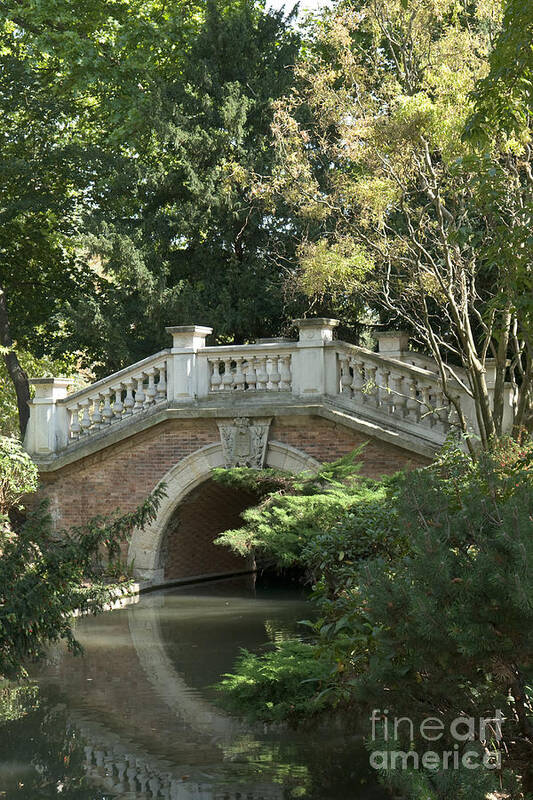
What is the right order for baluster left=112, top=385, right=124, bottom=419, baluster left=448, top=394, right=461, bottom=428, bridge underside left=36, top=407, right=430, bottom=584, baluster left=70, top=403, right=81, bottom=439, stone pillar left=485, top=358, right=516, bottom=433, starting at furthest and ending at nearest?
baluster left=70, top=403, right=81, bottom=439
baluster left=112, top=385, right=124, bottom=419
bridge underside left=36, top=407, right=430, bottom=584
baluster left=448, top=394, right=461, bottom=428
stone pillar left=485, top=358, right=516, bottom=433

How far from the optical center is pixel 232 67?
66.8ft

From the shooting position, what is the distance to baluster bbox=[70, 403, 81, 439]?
673 inches

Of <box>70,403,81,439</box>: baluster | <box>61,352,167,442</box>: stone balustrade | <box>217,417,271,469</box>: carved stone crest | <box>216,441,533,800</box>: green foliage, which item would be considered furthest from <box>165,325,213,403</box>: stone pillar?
<box>216,441,533,800</box>: green foliage

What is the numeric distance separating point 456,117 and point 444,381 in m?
3.43

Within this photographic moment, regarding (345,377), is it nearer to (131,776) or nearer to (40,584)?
(40,584)

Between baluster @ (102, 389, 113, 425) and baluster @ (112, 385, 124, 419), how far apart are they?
A: 83 millimetres

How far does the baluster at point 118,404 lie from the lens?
16641mm

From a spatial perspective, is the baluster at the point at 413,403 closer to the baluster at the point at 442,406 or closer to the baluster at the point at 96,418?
the baluster at the point at 442,406

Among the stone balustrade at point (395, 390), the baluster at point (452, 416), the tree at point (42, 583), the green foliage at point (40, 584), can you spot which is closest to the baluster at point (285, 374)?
the stone balustrade at point (395, 390)

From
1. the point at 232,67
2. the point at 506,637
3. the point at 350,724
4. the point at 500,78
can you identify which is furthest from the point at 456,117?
the point at 232,67

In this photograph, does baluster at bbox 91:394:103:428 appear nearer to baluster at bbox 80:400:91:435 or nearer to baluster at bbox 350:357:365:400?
baluster at bbox 80:400:91:435

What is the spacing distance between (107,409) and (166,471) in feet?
4.94

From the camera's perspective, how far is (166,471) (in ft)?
53.8

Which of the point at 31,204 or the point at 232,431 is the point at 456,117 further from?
the point at 31,204
